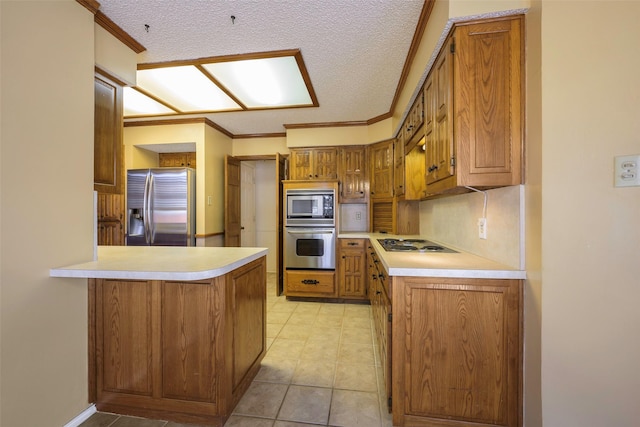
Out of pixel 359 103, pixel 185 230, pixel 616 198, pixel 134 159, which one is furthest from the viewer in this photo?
pixel 134 159

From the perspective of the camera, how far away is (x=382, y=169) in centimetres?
354

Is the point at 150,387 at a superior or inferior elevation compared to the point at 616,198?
inferior

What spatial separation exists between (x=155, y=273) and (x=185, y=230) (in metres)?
2.39

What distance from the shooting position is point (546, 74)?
1108mm

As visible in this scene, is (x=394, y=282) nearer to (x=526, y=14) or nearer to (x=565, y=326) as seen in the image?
(x=565, y=326)

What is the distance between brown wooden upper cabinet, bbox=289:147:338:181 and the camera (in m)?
3.80

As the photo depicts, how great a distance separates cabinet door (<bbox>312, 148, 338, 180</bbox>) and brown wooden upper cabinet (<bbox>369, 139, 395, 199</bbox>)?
530 millimetres

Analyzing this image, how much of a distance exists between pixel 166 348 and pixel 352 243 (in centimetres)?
241

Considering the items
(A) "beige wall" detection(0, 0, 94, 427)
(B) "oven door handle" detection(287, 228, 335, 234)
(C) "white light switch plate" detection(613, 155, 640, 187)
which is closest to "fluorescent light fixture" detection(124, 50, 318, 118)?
(A) "beige wall" detection(0, 0, 94, 427)

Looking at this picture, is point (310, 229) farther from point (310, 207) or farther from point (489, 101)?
point (489, 101)

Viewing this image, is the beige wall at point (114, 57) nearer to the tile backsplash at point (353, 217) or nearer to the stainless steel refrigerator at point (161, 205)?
the stainless steel refrigerator at point (161, 205)


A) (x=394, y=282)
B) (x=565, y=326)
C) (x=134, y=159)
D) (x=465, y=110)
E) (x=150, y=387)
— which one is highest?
(x=134, y=159)

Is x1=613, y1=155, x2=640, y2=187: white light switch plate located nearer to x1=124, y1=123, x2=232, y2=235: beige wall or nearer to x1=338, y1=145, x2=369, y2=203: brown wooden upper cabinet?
x1=338, y1=145, x2=369, y2=203: brown wooden upper cabinet

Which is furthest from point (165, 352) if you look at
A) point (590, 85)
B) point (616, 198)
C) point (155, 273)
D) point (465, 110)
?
point (590, 85)
